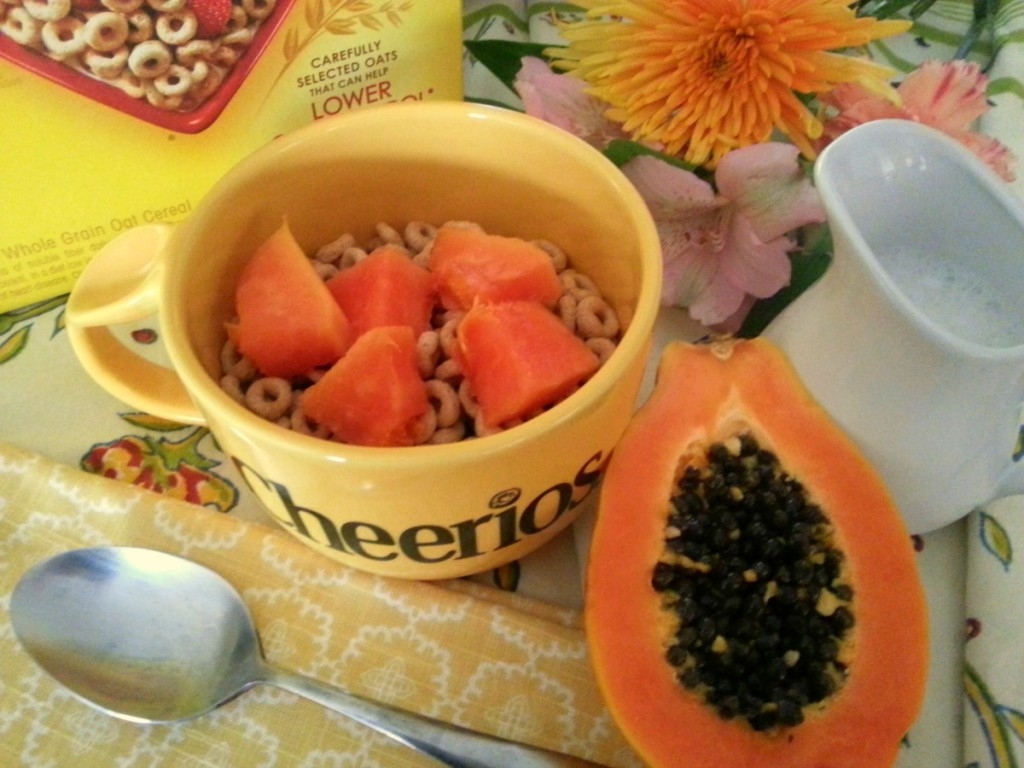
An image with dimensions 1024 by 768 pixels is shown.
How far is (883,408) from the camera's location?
396 millimetres

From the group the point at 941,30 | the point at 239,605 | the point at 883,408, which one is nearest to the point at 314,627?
the point at 239,605

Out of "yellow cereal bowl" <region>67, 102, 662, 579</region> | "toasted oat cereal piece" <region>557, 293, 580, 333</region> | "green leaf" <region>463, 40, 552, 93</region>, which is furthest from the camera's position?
"green leaf" <region>463, 40, 552, 93</region>

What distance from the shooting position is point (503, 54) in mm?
550

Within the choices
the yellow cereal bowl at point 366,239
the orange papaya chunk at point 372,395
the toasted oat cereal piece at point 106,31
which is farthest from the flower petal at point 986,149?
the toasted oat cereal piece at point 106,31

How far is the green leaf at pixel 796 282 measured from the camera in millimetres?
486

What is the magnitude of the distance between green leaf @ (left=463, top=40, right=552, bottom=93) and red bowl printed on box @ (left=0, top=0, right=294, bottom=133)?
148 mm

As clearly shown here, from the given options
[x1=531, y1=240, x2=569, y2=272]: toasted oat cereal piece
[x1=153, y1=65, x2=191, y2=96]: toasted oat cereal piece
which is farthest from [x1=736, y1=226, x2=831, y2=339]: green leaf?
[x1=153, y1=65, x2=191, y2=96]: toasted oat cereal piece

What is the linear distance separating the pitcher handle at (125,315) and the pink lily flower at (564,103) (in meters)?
0.21

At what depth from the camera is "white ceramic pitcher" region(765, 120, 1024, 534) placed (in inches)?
14.5

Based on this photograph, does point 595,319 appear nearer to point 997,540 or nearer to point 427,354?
point 427,354

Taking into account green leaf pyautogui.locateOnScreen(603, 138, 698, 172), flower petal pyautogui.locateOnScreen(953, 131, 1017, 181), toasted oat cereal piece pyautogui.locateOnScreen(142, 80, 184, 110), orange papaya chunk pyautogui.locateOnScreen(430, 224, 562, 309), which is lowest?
orange papaya chunk pyautogui.locateOnScreen(430, 224, 562, 309)

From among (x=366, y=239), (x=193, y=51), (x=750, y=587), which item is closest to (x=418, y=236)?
(x=366, y=239)

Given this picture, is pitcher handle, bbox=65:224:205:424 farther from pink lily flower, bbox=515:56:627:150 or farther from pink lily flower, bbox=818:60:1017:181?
pink lily flower, bbox=818:60:1017:181

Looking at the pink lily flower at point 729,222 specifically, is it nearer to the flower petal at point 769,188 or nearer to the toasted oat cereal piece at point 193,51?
the flower petal at point 769,188
